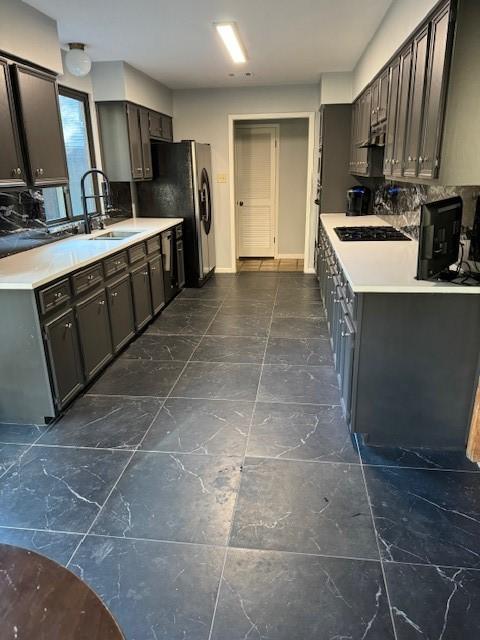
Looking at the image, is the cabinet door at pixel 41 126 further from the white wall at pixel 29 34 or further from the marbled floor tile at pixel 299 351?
the marbled floor tile at pixel 299 351

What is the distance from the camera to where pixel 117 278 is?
363 cm

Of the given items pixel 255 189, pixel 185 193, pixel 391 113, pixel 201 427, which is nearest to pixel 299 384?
pixel 201 427

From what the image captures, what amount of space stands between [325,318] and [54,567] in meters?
3.85

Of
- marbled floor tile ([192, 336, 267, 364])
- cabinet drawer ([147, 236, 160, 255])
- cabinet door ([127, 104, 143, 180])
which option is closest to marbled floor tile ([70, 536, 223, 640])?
marbled floor tile ([192, 336, 267, 364])

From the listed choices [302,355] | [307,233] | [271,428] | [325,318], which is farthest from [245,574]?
[307,233]

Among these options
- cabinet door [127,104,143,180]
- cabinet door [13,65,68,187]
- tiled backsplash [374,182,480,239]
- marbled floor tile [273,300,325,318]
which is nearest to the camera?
tiled backsplash [374,182,480,239]

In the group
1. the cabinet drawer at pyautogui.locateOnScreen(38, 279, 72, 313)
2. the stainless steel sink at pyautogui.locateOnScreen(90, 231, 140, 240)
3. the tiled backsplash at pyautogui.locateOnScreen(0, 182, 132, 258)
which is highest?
the tiled backsplash at pyautogui.locateOnScreen(0, 182, 132, 258)

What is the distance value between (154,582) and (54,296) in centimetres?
169

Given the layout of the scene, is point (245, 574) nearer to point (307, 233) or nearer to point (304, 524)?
point (304, 524)

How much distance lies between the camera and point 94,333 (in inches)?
127

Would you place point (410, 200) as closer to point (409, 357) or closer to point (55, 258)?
point (409, 357)

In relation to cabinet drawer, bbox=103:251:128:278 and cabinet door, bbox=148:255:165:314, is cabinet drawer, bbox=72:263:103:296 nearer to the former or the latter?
cabinet drawer, bbox=103:251:128:278

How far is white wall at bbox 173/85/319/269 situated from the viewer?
5.93 m

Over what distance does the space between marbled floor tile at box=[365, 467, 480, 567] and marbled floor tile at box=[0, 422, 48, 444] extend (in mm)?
1877
